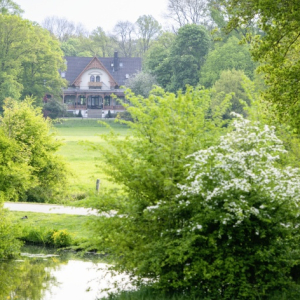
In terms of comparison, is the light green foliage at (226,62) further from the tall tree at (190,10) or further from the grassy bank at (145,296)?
the grassy bank at (145,296)

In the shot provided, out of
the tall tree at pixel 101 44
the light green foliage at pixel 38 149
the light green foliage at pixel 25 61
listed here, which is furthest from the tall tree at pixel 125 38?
the light green foliage at pixel 38 149

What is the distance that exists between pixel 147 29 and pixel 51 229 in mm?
90192

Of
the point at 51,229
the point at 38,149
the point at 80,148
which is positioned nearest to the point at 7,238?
the point at 51,229

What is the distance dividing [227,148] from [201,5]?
71.9 meters

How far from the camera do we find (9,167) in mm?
20547

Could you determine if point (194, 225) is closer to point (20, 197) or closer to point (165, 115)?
point (165, 115)

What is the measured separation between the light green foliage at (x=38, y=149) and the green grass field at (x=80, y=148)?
2.20 ft

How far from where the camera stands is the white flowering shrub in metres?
8.14

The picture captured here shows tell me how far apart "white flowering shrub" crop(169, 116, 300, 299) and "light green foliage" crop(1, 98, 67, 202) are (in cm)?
1531

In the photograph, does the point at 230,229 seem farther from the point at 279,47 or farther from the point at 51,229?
the point at 51,229

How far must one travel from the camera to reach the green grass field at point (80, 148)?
94.2ft

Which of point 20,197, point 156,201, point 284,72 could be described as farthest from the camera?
point 20,197

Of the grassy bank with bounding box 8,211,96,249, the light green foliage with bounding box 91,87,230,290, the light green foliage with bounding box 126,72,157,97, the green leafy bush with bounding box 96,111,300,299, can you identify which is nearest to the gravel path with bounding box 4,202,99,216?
the grassy bank with bounding box 8,211,96,249

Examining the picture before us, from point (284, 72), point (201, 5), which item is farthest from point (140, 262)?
point (201, 5)
